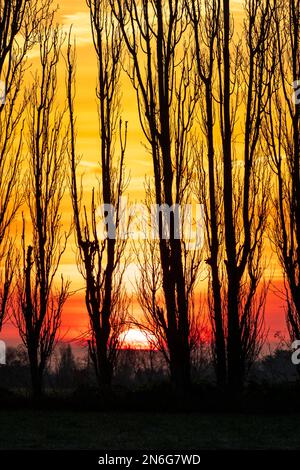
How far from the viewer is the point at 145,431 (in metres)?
12.9

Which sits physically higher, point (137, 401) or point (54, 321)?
point (54, 321)

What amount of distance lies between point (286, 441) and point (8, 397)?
675 cm

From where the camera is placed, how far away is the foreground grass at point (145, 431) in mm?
11672

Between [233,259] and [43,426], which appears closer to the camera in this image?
[43,426]

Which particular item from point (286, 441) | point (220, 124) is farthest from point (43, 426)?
point (220, 124)

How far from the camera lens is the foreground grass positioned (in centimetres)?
1167

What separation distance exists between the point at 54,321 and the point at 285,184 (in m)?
6.01

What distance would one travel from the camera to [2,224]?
59.1ft
